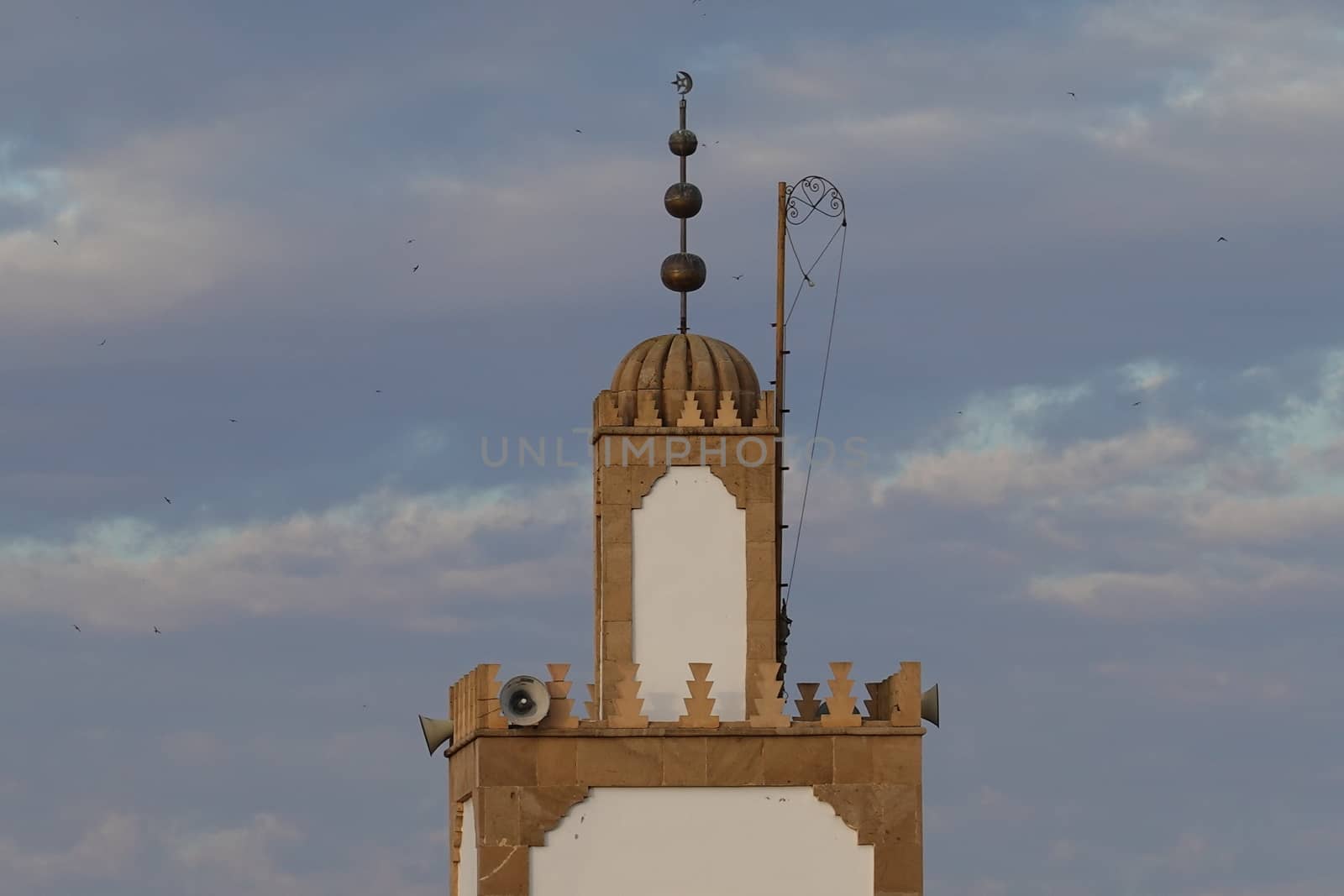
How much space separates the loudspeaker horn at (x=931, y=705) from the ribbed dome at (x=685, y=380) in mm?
5481

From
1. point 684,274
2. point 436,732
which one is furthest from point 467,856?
point 684,274

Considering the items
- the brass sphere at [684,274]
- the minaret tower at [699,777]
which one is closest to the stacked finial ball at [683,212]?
the brass sphere at [684,274]

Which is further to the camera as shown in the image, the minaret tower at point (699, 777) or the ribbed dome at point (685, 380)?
the ribbed dome at point (685, 380)

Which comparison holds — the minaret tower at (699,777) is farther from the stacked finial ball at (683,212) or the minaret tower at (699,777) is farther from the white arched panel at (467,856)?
the stacked finial ball at (683,212)

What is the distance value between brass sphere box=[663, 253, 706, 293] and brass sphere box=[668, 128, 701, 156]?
2.02 metres

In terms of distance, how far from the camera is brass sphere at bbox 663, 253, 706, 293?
171 feet

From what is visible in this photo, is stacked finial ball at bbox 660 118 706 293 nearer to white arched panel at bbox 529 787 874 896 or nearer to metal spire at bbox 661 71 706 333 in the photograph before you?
metal spire at bbox 661 71 706 333

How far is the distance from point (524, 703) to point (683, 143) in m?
10.9

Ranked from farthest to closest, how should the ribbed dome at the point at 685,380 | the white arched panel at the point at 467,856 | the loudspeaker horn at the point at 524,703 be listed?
the ribbed dome at the point at 685,380 < the white arched panel at the point at 467,856 < the loudspeaker horn at the point at 524,703

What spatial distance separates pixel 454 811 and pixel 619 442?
23.0 feet

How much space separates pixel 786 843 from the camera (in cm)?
4809

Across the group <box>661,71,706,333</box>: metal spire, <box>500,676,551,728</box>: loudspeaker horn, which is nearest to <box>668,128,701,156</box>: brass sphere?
<box>661,71,706,333</box>: metal spire

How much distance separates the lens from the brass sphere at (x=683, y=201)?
52500 mm

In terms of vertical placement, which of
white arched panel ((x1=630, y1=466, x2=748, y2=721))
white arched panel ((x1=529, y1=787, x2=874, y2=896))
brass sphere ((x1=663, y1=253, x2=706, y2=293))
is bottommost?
white arched panel ((x1=529, y1=787, x2=874, y2=896))
